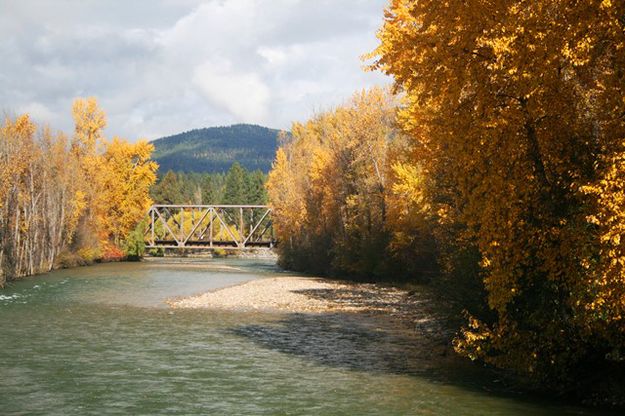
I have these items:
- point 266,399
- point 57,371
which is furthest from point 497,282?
point 57,371

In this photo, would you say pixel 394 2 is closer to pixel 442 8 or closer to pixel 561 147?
pixel 442 8

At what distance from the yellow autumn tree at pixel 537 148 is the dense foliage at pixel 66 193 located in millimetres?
34873

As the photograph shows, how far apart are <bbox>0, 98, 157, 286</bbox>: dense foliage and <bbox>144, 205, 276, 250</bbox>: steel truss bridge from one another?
37.2ft

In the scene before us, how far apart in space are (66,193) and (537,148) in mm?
53968

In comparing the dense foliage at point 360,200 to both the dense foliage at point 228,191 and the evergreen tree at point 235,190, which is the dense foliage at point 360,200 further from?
the evergreen tree at point 235,190

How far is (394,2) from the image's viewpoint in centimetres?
2084

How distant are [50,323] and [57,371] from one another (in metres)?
8.79

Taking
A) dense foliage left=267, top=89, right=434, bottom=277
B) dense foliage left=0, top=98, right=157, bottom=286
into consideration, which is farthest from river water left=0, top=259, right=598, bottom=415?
dense foliage left=0, top=98, right=157, bottom=286

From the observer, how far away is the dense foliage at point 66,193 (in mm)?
45531

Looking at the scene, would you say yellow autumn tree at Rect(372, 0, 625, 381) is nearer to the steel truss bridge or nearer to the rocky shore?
the rocky shore

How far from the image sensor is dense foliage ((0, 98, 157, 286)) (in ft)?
149

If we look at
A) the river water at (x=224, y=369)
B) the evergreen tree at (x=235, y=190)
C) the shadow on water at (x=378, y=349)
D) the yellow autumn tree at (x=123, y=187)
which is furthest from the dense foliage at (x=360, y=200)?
the evergreen tree at (x=235, y=190)

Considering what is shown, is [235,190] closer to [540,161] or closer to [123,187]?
[123,187]

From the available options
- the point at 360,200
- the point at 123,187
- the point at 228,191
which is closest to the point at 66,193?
the point at 123,187
